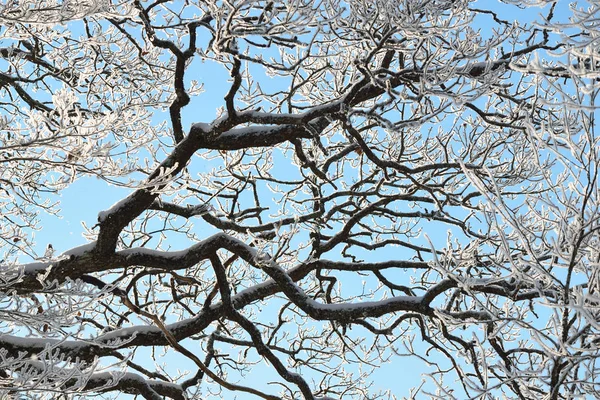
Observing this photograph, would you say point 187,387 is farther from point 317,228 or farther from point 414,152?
point 414,152

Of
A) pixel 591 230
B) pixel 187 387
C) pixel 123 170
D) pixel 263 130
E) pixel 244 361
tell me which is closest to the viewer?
pixel 591 230

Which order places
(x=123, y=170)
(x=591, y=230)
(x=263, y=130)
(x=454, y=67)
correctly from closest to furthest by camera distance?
(x=591, y=230) < (x=123, y=170) < (x=454, y=67) < (x=263, y=130)

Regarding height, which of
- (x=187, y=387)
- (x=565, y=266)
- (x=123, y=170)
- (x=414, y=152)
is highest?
(x=414, y=152)

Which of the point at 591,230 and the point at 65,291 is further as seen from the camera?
the point at 65,291

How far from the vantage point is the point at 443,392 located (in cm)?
299

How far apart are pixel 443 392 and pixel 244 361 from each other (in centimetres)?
574

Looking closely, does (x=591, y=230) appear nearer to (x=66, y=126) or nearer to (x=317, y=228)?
(x=66, y=126)

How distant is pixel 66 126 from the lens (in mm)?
3312

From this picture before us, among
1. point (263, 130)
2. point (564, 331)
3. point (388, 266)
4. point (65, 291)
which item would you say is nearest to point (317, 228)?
point (388, 266)

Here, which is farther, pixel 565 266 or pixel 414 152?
pixel 414 152

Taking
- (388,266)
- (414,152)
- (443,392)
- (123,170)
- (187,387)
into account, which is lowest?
(443,392)

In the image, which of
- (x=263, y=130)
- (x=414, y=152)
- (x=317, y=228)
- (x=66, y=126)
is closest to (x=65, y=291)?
(x=66, y=126)

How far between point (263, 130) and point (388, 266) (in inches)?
83.7

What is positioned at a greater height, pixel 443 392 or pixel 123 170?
pixel 123 170
